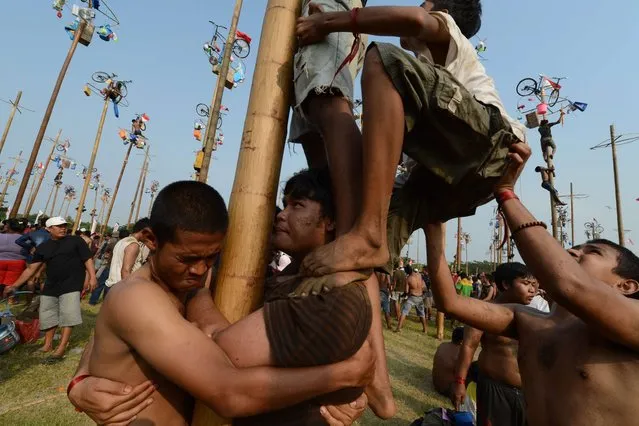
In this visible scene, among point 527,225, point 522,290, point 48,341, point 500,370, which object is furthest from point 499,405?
point 48,341

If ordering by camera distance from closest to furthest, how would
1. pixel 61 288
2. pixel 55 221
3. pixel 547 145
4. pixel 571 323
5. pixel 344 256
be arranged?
1. pixel 344 256
2. pixel 571 323
3. pixel 547 145
4. pixel 61 288
5. pixel 55 221

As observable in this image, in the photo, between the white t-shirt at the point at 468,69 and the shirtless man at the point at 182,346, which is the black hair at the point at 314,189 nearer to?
the shirtless man at the point at 182,346

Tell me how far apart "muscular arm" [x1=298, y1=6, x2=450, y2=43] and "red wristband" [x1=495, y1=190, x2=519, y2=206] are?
0.87m

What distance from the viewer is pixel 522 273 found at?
536cm

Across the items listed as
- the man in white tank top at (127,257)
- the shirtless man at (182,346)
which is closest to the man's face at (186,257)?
the shirtless man at (182,346)

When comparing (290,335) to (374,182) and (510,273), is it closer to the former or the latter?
(374,182)

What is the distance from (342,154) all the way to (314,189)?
0.32 metres

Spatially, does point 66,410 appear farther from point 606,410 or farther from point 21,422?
point 606,410

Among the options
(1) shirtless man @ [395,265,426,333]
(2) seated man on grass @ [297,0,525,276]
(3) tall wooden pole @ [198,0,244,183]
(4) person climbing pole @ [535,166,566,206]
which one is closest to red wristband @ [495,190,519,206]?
(2) seated man on grass @ [297,0,525,276]

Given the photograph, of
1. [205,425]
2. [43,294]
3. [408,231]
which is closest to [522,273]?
[408,231]

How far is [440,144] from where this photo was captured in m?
1.64

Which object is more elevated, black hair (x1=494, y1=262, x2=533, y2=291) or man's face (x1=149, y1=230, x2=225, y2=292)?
black hair (x1=494, y1=262, x2=533, y2=291)

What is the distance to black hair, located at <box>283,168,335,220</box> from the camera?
1794mm

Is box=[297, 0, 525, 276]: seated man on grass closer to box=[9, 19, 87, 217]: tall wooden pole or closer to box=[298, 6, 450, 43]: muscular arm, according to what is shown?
box=[298, 6, 450, 43]: muscular arm
